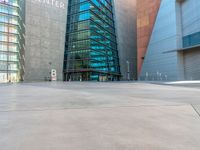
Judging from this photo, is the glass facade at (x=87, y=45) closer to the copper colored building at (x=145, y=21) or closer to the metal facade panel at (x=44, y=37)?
the metal facade panel at (x=44, y=37)

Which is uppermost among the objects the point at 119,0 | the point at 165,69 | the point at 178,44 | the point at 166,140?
the point at 119,0

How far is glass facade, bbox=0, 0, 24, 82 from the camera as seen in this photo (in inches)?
2507

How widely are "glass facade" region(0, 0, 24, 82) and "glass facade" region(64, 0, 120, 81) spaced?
16.2 meters

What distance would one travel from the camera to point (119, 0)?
81.2 metres

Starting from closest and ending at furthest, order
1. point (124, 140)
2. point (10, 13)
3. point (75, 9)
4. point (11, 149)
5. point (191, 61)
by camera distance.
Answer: point (11, 149) → point (124, 140) → point (191, 61) → point (10, 13) → point (75, 9)

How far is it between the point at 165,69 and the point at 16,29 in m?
52.3

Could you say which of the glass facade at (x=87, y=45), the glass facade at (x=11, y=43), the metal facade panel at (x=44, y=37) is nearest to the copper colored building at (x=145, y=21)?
the glass facade at (x=87, y=45)

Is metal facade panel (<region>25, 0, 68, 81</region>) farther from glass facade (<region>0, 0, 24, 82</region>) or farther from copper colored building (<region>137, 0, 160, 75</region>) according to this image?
copper colored building (<region>137, 0, 160, 75</region>)

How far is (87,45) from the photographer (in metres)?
67.6

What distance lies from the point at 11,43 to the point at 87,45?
26253mm

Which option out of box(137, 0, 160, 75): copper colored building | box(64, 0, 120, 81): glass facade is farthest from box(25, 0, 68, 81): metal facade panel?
box(137, 0, 160, 75): copper colored building

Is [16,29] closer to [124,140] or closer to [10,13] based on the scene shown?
[10,13]

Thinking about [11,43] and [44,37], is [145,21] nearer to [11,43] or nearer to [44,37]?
[44,37]

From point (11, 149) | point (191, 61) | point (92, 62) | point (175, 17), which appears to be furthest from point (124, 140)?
point (92, 62)
